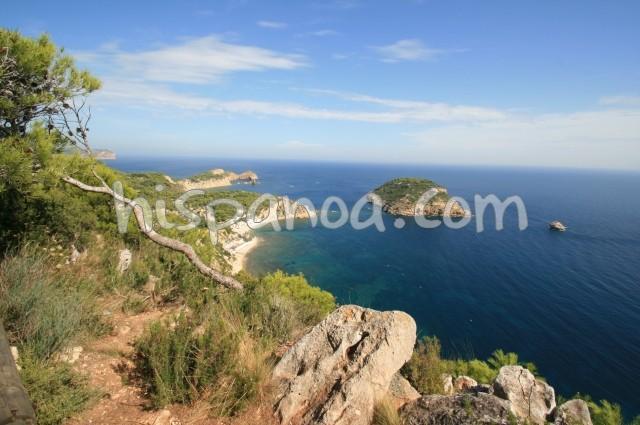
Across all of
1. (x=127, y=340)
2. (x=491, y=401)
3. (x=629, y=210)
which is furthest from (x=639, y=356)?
(x=629, y=210)

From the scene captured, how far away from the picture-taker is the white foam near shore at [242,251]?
41219mm

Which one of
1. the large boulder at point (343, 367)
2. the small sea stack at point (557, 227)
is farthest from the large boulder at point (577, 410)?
the small sea stack at point (557, 227)

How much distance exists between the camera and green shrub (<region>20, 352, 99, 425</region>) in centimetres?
267

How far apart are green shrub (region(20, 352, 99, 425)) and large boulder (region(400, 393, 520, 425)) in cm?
320

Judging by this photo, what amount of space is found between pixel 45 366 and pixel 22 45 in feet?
16.6

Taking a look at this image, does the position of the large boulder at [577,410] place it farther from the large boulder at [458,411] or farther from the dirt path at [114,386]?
the dirt path at [114,386]

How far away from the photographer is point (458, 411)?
11.2 feet

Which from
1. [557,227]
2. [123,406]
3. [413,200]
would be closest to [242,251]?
[123,406]

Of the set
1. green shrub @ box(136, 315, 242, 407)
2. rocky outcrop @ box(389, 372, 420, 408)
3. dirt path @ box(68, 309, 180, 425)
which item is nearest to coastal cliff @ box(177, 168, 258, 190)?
dirt path @ box(68, 309, 180, 425)

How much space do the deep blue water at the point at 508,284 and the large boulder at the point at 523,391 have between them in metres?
23.4

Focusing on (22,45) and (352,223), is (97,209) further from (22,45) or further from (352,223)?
(352,223)

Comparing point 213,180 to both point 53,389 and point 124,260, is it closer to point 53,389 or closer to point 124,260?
point 124,260

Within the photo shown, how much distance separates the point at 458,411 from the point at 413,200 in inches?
3291

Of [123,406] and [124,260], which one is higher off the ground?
[124,260]
